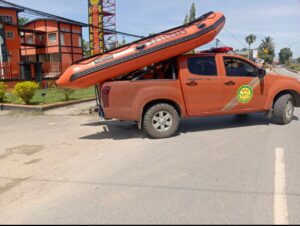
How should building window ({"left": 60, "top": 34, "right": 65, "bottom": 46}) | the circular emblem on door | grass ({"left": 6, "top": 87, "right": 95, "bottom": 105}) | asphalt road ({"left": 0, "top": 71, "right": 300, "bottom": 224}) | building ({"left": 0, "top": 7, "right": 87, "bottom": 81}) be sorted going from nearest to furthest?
asphalt road ({"left": 0, "top": 71, "right": 300, "bottom": 224}) → the circular emblem on door → grass ({"left": 6, "top": 87, "right": 95, "bottom": 105}) → building ({"left": 0, "top": 7, "right": 87, "bottom": 81}) → building window ({"left": 60, "top": 34, "right": 65, "bottom": 46})

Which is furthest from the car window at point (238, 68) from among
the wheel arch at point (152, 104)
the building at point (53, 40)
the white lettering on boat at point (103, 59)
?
the building at point (53, 40)

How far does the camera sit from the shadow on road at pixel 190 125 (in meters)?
7.22

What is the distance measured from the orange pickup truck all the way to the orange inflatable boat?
24 cm

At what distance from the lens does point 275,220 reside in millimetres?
3143

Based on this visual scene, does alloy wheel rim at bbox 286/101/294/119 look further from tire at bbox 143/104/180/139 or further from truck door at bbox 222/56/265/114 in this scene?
tire at bbox 143/104/180/139

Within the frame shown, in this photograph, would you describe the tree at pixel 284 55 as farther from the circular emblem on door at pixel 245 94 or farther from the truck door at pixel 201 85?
the truck door at pixel 201 85

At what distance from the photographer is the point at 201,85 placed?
6.95 metres

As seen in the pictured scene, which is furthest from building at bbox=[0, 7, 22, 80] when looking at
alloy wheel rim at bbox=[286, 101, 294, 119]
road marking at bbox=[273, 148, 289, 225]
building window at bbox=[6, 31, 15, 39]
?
road marking at bbox=[273, 148, 289, 225]

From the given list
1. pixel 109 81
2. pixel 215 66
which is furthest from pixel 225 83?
pixel 109 81

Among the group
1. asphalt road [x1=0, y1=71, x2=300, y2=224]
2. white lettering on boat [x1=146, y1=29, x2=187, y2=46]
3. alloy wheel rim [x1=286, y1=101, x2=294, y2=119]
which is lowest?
asphalt road [x1=0, y1=71, x2=300, y2=224]

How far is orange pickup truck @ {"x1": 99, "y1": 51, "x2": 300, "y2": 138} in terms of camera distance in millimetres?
6633

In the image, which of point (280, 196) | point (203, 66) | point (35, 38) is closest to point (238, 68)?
point (203, 66)

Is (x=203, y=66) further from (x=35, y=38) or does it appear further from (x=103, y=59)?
(x=35, y=38)

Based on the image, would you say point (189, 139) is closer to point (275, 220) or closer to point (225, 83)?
point (225, 83)
